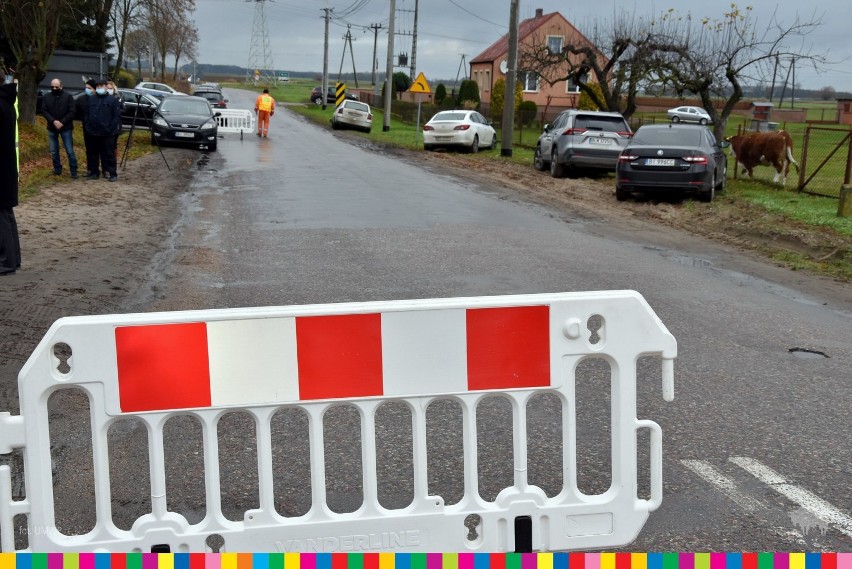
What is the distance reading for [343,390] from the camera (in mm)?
3662

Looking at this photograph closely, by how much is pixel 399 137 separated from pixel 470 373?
1584 inches

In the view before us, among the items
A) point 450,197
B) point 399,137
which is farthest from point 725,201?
point 399,137

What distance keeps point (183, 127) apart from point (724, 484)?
2575 centimetres

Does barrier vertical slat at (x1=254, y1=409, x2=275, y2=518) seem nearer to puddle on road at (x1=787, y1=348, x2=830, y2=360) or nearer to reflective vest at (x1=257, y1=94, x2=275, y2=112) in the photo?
puddle on road at (x1=787, y1=348, x2=830, y2=360)

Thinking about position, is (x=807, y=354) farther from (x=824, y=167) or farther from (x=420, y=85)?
(x=420, y=85)

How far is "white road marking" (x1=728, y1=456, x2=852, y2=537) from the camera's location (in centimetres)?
434

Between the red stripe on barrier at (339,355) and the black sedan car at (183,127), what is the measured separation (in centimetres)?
2564

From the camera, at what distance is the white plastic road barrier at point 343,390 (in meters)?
3.49

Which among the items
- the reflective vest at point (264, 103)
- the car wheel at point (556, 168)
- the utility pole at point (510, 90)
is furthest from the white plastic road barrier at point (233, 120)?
the car wheel at point (556, 168)

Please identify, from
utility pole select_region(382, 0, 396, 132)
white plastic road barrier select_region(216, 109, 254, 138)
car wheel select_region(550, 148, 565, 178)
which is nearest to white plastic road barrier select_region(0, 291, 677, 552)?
car wheel select_region(550, 148, 565, 178)

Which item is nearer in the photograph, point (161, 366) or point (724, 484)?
point (161, 366)

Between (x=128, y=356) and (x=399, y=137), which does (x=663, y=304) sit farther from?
(x=399, y=137)

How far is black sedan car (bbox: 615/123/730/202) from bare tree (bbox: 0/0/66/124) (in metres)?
15.0

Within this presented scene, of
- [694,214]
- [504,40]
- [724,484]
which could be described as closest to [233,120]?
[694,214]
